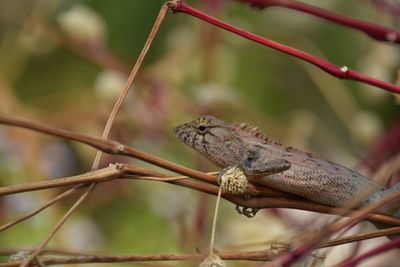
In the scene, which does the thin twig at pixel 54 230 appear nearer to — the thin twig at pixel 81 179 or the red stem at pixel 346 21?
the thin twig at pixel 81 179

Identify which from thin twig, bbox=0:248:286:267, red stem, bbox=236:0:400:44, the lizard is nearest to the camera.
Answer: thin twig, bbox=0:248:286:267

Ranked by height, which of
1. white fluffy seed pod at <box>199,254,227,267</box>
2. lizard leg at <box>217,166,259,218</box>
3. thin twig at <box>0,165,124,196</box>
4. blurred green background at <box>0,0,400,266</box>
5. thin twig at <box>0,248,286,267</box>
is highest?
blurred green background at <box>0,0,400,266</box>

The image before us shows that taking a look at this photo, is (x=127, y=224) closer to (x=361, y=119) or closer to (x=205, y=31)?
(x=205, y=31)

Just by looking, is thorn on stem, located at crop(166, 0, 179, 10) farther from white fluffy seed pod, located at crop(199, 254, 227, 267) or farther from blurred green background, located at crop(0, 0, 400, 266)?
blurred green background, located at crop(0, 0, 400, 266)

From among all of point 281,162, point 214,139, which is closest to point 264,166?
point 281,162

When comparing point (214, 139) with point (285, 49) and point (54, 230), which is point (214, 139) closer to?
point (285, 49)

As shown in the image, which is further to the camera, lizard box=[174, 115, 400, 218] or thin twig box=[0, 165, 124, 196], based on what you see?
lizard box=[174, 115, 400, 218]

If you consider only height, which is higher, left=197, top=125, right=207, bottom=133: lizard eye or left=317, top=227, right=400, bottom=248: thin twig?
left=197, top=125, right=207, bottom=133: lizard eye

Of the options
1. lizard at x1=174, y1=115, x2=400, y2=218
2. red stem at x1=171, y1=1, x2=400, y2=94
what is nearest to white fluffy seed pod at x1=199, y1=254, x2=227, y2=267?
red stem at x1=171, y1=1, x2=400, y2=94

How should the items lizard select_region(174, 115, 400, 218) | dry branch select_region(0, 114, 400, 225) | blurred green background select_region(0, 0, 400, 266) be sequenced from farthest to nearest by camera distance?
blurred green background select_region(0, 0, 400, 266) → lizard select_region(174, 115, 400, 218) → dry branch select_region(0, 114, 400, 225)
